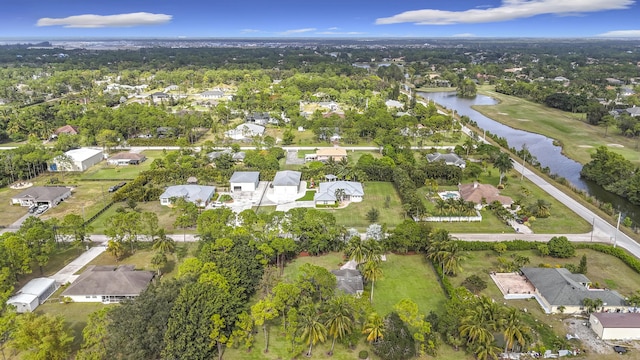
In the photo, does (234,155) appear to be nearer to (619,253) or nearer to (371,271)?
(371,271)

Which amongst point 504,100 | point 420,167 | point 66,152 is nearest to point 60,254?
point 66,152

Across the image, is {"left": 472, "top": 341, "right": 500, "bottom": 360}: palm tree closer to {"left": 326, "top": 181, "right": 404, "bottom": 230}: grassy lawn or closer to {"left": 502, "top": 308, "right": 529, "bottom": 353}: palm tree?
{"left": 502, "top": 308, "right": 529, "bottom": 353}: palm tree

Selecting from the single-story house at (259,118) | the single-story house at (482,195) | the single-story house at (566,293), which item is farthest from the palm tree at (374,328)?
the single-story house at (259,118)

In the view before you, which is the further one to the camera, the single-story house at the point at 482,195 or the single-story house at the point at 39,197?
the single-story house at the point at 39,197

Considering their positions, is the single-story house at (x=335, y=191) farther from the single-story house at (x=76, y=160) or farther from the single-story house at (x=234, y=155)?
the single-story house at (x=76, y=160)

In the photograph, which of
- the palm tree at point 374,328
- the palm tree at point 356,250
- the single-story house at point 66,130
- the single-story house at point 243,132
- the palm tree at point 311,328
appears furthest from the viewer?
the single-story house at point 243,132

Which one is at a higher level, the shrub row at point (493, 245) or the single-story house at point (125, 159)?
the single-story house at point (125, 159)

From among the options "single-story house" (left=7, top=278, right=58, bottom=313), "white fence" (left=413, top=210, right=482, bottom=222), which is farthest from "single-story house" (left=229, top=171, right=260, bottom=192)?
"single-story house" (left=7, top=278, right=58, bottom=313)

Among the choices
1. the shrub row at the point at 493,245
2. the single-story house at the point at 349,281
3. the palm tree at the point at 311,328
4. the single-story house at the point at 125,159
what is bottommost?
the shrub row at the point at 493,245
